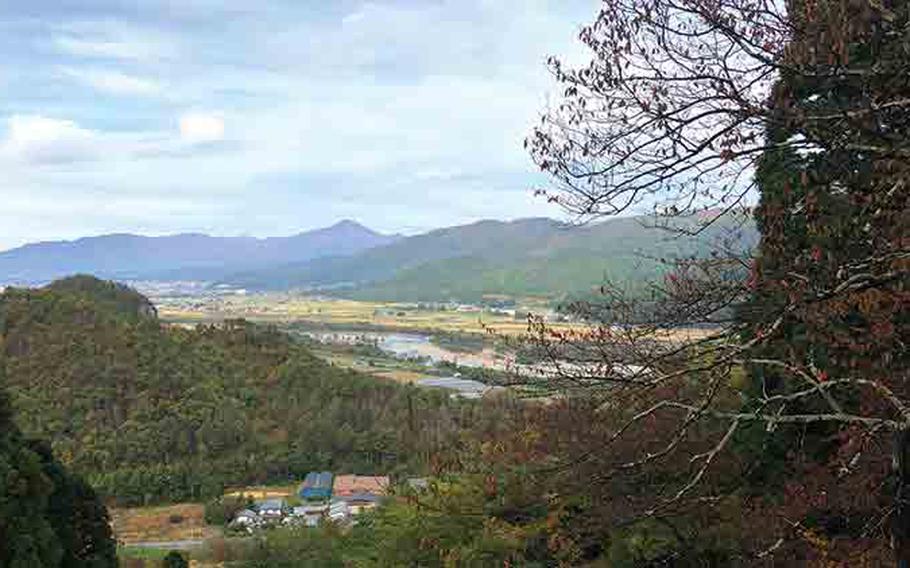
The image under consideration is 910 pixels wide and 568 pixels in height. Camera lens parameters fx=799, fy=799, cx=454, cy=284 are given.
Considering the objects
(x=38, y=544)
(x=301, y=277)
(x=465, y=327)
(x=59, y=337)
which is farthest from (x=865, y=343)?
(x=301, y=277)

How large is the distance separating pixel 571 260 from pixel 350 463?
9612 cm

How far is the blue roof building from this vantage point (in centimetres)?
3216

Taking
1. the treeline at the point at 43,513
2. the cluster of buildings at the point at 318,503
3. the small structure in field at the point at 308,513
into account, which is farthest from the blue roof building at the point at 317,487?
the treeline at the point at 43,513

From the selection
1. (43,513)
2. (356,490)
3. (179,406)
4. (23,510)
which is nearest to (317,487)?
(356,490)

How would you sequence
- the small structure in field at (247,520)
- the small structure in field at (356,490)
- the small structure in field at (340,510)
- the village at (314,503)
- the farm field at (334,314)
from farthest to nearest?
1. the farm field at (334,314)
2. the small structure in field at (356,490)
3. the small structure in field at (247,520)
4. the village at (314,503)
5. the small structure in field at (340,510)

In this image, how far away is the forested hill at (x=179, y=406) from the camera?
111ft

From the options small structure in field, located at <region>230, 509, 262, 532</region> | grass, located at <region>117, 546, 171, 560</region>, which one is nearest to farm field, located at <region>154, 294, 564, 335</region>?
small structure in field, located at <region>230, 509, 262, 532</region>

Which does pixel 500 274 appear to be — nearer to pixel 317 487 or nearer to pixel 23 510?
pixel 317 487

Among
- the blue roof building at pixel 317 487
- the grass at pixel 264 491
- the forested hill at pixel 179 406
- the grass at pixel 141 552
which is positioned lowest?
the grass at pixel 264 491

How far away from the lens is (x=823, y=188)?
3496 millimetres

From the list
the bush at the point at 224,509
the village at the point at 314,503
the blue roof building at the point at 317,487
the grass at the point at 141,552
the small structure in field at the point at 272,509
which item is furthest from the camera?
the blue roof building at the point at 317,487

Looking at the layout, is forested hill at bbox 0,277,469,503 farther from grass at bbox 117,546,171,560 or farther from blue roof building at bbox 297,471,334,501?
grass at bbox 117,546,171,560

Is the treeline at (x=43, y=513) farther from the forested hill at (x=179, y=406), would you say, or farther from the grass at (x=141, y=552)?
the forested hill at (x=179, y=406)

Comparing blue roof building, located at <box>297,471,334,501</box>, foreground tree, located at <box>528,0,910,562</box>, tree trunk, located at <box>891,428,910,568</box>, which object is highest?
foreground tree, located at <box>528,0,910,562</box>
